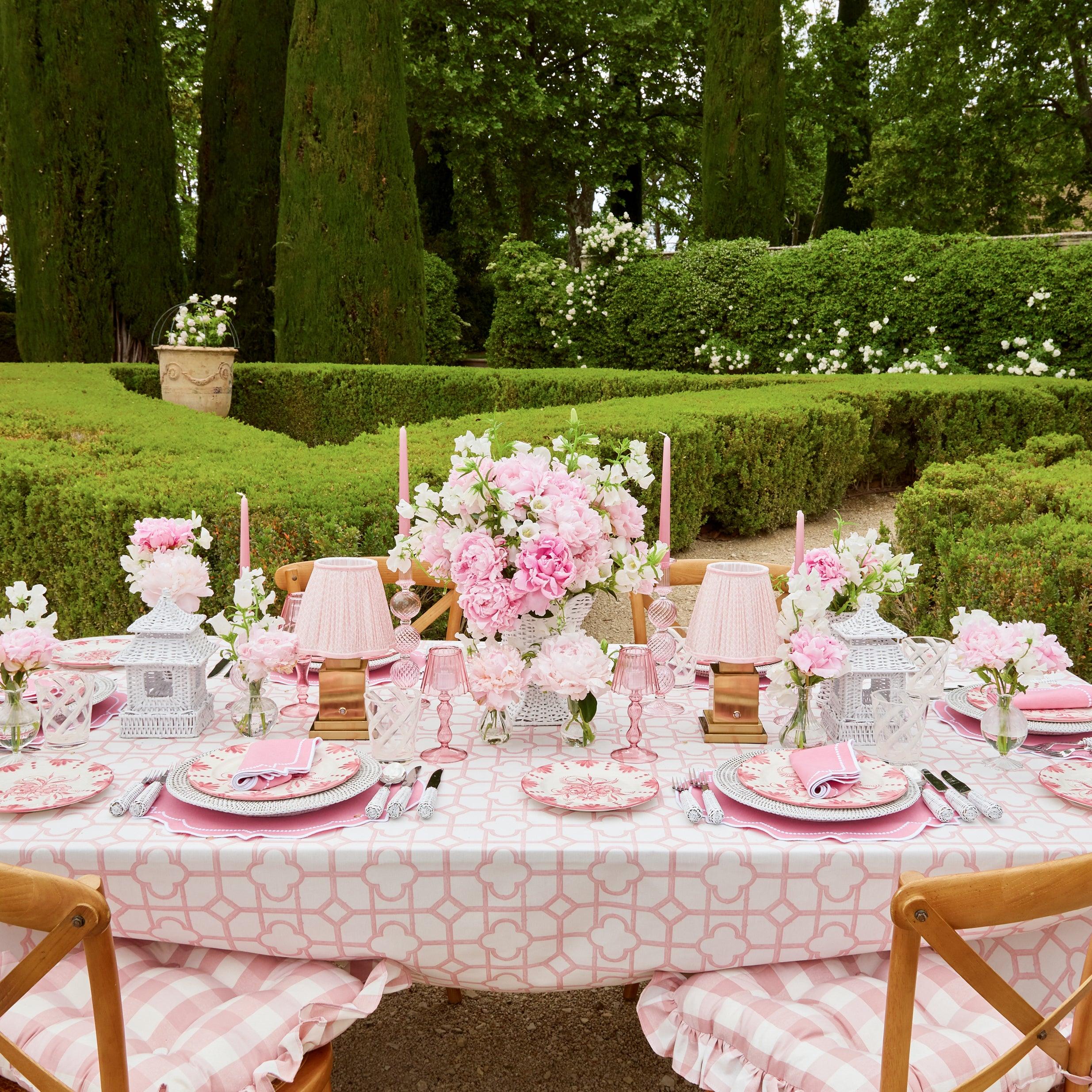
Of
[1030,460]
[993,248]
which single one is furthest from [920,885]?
[993,248]

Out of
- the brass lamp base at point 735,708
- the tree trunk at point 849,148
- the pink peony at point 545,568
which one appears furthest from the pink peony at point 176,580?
the tree trunk at point 849,148

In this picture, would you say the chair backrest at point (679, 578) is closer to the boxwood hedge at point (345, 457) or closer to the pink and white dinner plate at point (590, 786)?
the boxwood hedge at point (345, 457)

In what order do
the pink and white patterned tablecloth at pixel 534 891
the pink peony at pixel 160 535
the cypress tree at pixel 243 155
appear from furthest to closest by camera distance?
the cypress tree at pixel 243 155, the pink peony at pixel 160 535, the pink and white patterned tablecloth at pixel 534 891

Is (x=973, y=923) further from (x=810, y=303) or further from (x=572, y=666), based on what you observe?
(x=810, y=303)

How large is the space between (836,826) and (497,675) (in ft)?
2.26

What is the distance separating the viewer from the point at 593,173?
2122 cm

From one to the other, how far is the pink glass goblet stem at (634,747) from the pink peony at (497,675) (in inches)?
9.5

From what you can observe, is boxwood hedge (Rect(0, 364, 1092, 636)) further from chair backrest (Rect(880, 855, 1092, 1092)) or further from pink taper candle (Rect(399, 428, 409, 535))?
chair backrest (Rect(880, 855, 1092, 1092))

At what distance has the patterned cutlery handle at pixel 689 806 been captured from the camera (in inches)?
69.8

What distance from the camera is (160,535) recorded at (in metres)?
2.39

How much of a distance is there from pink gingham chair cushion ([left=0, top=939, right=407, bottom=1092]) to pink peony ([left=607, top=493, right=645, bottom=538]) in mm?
926

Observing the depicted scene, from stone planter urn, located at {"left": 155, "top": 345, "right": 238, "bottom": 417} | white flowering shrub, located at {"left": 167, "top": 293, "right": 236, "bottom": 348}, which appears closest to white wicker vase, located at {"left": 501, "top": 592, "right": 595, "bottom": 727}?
stone planter urn, located at {"left": 155, "top": 345, "right": 238, "bottom": 417}

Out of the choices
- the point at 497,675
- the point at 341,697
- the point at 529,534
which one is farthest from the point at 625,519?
the point at 341,697

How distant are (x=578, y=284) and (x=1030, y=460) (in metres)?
11.4
